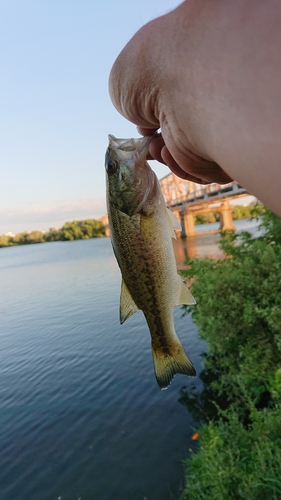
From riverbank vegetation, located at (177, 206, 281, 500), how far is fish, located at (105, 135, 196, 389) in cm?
330

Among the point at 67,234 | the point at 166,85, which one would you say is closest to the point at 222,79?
the point at 166,85

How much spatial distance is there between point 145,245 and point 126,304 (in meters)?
0.44

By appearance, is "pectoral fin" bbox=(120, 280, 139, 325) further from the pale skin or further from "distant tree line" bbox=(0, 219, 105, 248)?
"distant tree line" bbox=(0, 219, 105, 248)

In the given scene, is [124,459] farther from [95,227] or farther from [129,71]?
[95,227]

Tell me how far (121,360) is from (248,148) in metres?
14.8

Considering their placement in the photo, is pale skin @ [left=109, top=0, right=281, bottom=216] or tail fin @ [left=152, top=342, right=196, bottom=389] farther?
tail fin @ [left=152, top=342, right=196, bottom=389]

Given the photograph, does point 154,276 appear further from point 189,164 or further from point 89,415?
point 89,415

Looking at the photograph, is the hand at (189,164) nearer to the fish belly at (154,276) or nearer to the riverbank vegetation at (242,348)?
the fish belly at (154,276)

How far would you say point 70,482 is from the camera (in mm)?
8664

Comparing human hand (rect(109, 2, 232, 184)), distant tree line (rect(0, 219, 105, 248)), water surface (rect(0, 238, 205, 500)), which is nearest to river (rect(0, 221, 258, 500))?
water surface (rect(0, 238, 205, 500))

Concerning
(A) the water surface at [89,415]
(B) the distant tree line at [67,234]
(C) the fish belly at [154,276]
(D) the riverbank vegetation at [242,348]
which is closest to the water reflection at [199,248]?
(A) the water surface at [89,415]

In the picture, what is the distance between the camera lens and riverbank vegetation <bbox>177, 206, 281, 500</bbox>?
17.0 ft

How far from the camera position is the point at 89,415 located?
11430mm

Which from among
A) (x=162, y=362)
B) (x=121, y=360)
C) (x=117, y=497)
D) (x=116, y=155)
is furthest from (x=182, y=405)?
(x=116, y=155)
